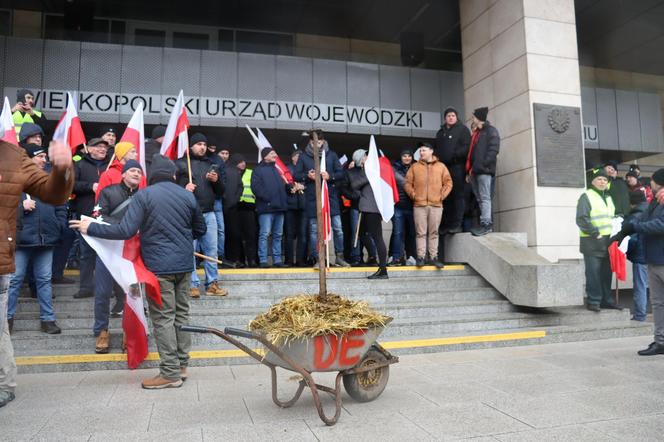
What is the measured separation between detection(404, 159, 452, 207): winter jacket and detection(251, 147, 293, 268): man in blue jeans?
2.25 m

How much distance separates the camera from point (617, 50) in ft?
52.6

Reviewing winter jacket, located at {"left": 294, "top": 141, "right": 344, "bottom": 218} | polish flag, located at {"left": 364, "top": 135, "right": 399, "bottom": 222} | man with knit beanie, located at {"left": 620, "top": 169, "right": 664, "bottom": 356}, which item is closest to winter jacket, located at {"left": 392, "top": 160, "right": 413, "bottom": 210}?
polish flag, located at {"left": 364, "top": 135, "right": 399, "bottom": 222}

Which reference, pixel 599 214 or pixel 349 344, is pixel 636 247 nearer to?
pixel 599 214

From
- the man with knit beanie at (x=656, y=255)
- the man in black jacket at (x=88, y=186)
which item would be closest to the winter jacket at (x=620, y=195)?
the man with knit beanie at (x=656, y=255)

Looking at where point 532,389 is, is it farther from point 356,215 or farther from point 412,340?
point 356,215

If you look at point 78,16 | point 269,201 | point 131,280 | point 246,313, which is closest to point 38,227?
point 131,280

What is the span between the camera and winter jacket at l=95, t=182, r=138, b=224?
5.48 metres

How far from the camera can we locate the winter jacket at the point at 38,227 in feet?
19.7

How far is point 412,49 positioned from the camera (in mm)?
14789

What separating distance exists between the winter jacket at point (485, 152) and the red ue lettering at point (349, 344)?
6.16 meters

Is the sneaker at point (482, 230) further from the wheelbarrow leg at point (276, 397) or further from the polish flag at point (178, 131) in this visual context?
the wheelbarrow leg at point (276, 397)

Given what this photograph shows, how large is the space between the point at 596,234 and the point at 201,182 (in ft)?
21.0

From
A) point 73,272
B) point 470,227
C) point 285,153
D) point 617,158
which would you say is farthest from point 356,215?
point 617,158

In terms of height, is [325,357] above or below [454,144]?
below
